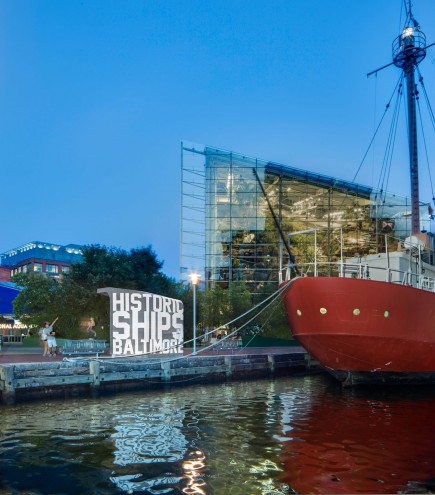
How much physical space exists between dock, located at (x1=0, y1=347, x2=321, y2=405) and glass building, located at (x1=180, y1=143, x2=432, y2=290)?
23.0 meters

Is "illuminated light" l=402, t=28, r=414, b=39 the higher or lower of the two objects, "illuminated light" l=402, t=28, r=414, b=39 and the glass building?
the higher

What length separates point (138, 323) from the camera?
80.5ft

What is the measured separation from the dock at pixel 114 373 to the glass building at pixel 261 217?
23.0 meters

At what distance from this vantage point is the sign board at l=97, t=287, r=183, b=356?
23984 mm

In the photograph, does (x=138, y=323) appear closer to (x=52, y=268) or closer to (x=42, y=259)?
(x=42, y=259)

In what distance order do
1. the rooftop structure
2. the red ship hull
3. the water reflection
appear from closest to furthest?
the water reflection < the red ship hull < the rooftop structure

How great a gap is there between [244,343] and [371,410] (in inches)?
775

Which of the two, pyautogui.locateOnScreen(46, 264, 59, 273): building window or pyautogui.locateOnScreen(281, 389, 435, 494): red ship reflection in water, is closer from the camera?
pyautogui.locateOnScreen(281, 389, 435, 494): red ship reflection in water

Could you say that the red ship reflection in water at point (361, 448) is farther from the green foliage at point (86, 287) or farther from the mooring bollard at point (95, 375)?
the green foliage at point (86, 287)

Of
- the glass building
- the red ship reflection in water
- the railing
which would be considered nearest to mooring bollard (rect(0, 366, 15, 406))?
the railing

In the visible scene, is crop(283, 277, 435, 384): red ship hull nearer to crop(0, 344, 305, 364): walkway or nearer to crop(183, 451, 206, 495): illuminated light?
crop(0, 344, 305, 364): walkway

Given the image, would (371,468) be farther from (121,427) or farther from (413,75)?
(413,75)

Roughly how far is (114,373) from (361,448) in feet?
37.9

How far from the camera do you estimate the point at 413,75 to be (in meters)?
31.7
